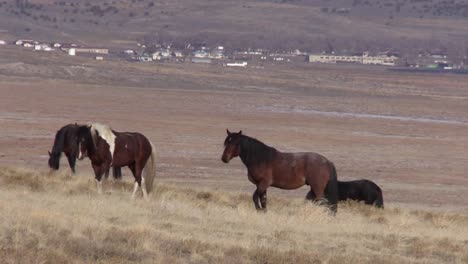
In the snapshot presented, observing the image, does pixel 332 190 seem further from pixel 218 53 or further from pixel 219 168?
pixel 218 53

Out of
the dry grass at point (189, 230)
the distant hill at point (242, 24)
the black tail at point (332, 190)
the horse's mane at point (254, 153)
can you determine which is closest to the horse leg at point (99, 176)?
the dry grass at point (189, 230)

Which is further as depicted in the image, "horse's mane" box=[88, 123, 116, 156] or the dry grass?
"horse's mane" box=[88, 123, 116, 156]

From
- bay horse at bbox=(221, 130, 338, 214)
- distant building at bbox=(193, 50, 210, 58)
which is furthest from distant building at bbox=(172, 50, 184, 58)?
bay horse at bbox=(221, 130, 338, 214)

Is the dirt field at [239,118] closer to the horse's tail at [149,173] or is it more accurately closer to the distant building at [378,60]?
the horse's tail at [149,173]

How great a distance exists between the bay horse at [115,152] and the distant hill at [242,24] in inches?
3951

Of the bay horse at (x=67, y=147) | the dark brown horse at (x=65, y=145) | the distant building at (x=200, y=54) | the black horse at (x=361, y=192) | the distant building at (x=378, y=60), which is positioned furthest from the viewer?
the distant building at (x=378, y=60)

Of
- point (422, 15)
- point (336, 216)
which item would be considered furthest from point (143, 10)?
point (336, 216)

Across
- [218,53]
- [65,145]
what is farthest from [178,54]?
[65,145]

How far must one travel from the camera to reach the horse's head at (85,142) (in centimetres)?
1756

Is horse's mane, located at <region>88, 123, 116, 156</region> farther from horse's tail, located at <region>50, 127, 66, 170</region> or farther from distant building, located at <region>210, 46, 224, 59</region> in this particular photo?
distant building, located at <region>210, 46, 224, 59</region>

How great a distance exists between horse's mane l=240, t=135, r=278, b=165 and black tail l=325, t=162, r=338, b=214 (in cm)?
86

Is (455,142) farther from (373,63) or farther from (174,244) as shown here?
(373,63)

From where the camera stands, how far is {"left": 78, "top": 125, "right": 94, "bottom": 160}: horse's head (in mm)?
17562

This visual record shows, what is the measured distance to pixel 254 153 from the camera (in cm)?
1720
